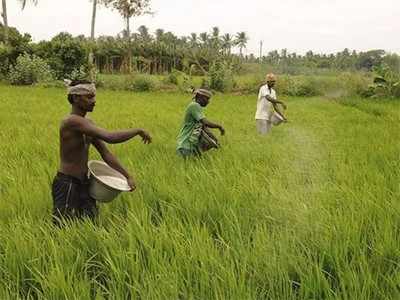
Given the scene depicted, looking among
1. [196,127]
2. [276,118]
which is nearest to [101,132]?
[196,127]

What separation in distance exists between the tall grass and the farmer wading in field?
0.15 meters

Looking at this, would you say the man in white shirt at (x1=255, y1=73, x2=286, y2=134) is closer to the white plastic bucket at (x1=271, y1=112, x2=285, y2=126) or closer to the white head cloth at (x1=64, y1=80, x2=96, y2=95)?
the white plastic bucket at (x1=271, y1=112, x2=285, y2=126)

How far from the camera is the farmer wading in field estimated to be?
104 inches

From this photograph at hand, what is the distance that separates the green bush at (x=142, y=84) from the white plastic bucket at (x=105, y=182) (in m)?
15.6

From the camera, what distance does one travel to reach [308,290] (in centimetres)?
187

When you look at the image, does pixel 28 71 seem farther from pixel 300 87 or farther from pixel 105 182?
pixel 105 182

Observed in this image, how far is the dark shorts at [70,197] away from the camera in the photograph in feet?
9.08

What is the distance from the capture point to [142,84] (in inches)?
727

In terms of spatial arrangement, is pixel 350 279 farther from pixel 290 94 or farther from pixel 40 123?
pixel 290 94

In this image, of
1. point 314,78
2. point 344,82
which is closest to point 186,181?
point 344,82

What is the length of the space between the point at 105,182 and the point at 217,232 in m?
0.71

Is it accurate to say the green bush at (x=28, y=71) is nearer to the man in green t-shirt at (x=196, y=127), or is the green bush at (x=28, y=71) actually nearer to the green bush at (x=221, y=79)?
the green bush at (x=221, y=79)

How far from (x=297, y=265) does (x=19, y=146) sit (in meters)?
4.14

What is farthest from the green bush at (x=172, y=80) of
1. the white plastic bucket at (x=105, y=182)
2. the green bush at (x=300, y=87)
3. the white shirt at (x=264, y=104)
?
the white plastic bucket at (x=105, y=182)
